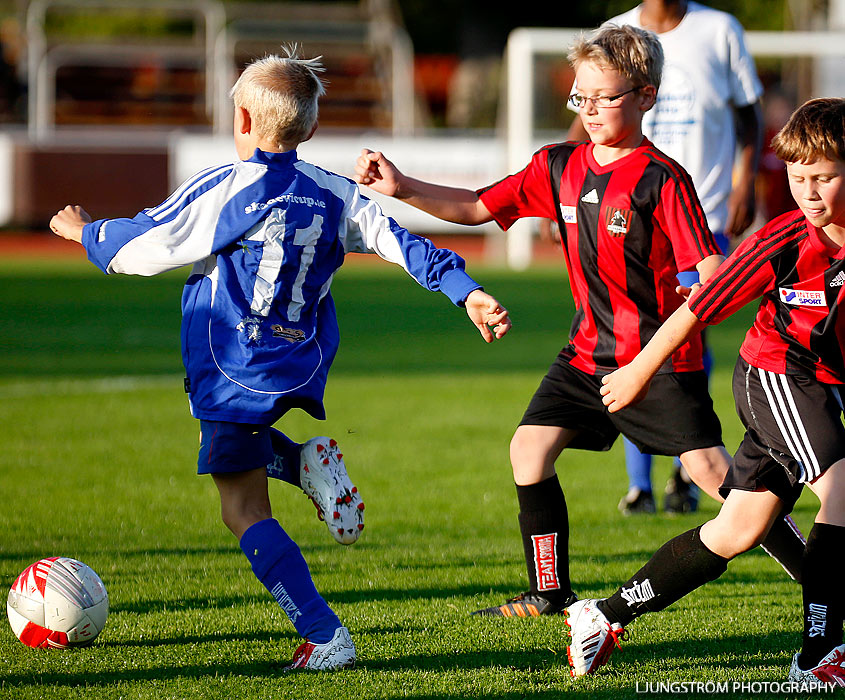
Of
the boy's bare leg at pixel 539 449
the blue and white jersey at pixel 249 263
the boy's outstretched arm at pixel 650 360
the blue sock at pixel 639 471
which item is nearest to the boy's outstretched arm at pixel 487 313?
the blue and white jersey at pixel 249 263

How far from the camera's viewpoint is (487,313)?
11.0ft

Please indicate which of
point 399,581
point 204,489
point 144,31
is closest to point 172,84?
point 144,31

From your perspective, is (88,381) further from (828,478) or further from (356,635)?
(828,478)

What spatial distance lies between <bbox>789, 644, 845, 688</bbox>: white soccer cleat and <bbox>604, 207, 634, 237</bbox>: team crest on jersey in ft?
4.58

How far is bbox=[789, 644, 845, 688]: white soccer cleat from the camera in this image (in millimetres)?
3191

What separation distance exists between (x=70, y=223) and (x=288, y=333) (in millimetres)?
732

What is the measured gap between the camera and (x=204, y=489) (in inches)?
244

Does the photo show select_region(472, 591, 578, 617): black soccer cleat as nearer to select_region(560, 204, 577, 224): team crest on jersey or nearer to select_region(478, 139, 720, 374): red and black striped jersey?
select_region(478, 139, 720, 374): red and black striped jersey

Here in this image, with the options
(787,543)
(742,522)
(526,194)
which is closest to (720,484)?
(787,543)

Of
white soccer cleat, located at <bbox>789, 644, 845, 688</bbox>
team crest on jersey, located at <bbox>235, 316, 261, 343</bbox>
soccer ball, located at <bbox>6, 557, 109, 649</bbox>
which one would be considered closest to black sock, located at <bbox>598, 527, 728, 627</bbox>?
white soccer cleat, located at <bbox>789, 644, 845, 688</bbox>

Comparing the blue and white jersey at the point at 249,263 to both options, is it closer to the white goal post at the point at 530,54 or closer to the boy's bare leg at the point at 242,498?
the boy's bare leg at the point at 242,498

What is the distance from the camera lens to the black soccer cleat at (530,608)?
406 centimetres

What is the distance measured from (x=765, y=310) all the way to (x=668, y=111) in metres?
2.53

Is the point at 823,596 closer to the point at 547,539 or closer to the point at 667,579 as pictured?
the point at 667,579
